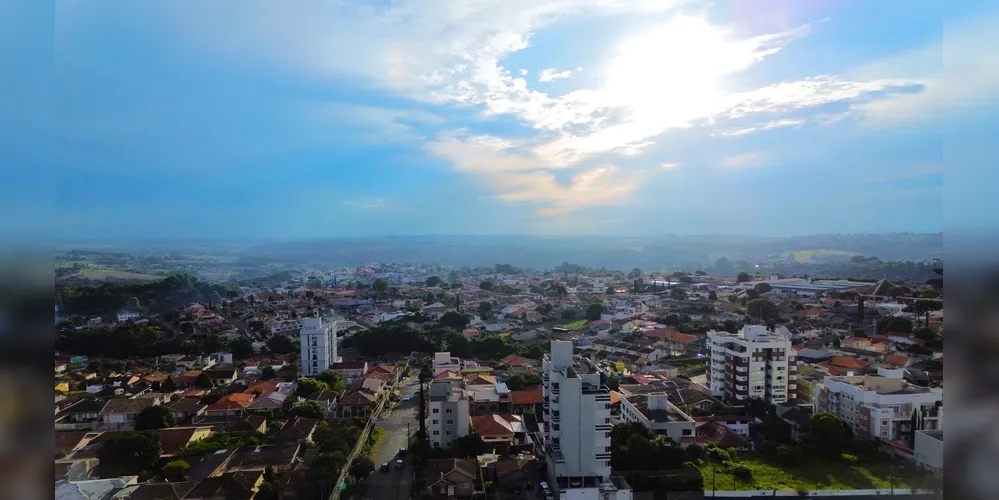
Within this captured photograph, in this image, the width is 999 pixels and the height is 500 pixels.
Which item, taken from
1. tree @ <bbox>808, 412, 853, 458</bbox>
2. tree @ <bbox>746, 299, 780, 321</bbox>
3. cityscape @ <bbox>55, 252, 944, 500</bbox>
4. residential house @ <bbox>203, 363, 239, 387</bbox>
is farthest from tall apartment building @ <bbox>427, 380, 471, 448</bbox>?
tree @ <bbox>746, 299, 780, 321</bbox>

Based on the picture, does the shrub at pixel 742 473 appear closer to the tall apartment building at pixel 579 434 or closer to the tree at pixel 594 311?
the tall apartment building at pixel 579 434

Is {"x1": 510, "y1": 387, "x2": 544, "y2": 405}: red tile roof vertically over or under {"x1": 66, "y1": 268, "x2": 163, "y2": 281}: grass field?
under

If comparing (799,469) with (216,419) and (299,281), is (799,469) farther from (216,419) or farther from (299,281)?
(299,281)

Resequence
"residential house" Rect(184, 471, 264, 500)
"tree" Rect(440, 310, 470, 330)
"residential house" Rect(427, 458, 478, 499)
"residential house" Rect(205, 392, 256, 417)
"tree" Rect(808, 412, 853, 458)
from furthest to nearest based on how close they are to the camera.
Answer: "tree" Rect(440, 310, 470, 330) < "residential house" Rect(205, 392, 256, 417) < "tree" Rect(808, 412, 853, 458) < "residential house" Rect(427, 458, 478, 499) < "residential house" Rect(184, 471, 264, 500)

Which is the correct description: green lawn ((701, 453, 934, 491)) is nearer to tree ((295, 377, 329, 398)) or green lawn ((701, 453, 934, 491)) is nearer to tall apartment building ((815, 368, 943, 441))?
tall apartment building ((815, 368, 943, 441))

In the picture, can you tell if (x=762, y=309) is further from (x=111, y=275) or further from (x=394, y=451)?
(x=111, y=275)

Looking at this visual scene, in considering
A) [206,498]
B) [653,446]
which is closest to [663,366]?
[653,446]
